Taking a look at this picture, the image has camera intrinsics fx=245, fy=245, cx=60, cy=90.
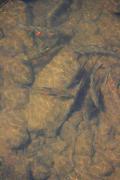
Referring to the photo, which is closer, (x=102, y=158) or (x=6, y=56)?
(x=102, y=158)

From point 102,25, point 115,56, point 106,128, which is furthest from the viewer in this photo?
point 102,25

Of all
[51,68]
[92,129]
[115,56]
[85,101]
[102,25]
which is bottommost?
[92,129]

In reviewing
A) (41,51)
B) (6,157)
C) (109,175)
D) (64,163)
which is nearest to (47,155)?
(64,163)

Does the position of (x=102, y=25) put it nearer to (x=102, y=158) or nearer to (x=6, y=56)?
(x=6, y=56)

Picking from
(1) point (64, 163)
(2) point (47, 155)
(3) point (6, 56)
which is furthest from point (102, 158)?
(3) point (6, 56)

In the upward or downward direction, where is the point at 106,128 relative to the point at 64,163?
upward

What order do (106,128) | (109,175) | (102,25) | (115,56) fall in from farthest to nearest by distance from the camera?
(102,25) < (115,56) < (106,128) < (109,175)
